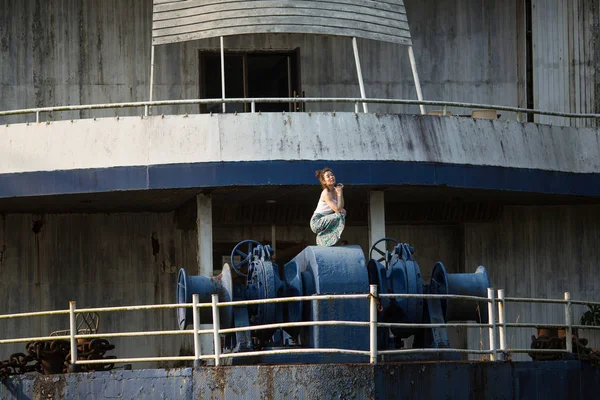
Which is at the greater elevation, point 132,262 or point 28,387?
point 132,262

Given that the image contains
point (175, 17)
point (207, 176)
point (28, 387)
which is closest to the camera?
point (28, 387)

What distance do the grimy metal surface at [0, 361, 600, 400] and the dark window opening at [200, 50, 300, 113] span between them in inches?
461

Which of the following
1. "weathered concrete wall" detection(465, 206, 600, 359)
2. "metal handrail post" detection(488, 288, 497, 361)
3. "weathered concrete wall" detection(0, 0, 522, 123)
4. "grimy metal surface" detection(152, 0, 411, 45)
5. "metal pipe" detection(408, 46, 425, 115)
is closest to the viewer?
"metal handrail post" detection(488, 288, 497, 361)

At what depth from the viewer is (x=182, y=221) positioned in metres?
29.1

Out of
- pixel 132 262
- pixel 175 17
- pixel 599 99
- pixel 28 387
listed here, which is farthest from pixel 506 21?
pixel 28 387

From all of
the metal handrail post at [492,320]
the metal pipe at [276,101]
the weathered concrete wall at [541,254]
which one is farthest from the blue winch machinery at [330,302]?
the weathered concrete wall at [541,254]

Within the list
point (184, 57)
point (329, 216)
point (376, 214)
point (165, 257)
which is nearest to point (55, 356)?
point (329, 216)

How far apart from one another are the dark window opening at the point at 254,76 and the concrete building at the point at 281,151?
0.11ft

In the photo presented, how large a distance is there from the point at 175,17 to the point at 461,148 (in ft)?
19.9

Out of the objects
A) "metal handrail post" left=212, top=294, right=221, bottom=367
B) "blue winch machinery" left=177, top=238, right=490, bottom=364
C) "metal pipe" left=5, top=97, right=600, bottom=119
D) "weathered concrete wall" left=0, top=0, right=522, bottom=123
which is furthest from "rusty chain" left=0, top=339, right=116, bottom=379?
"weathered concrete wall" left=0, top=0, right=522, bottom=123

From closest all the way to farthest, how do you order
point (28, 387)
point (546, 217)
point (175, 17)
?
point (28, 387), point (175, 17), point (546, 217)

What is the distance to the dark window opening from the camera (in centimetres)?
3016

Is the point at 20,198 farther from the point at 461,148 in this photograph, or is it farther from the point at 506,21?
the point at 506,21

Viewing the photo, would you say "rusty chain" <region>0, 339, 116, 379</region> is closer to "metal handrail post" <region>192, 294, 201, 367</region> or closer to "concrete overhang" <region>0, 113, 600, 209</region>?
"metal handrail post" <region>192, 294, 201, 367</region>
